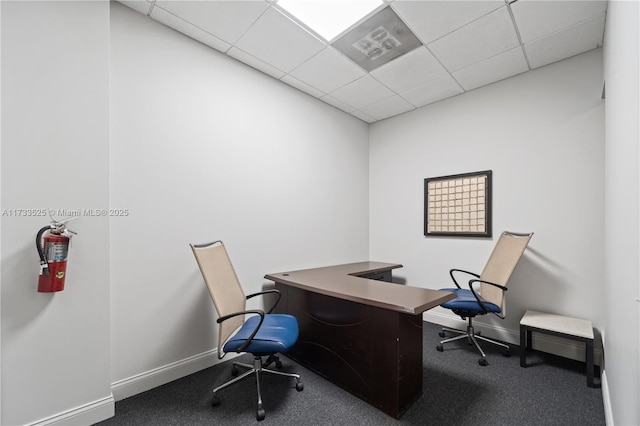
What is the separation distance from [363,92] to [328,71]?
644 millimetres

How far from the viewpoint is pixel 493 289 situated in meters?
2.76

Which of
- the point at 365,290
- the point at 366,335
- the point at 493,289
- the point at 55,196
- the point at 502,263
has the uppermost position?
the point at 55,196

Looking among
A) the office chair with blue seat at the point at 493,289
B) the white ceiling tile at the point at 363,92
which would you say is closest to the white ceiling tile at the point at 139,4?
the white ceiling tile at the point at 363,92

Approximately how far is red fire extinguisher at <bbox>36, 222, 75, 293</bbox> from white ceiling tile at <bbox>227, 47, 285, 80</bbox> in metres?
2.05

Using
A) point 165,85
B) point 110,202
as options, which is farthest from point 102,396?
point 165,85

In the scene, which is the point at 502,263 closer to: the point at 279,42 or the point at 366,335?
the point at 366,335

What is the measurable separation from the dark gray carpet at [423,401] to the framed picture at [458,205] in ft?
4.87

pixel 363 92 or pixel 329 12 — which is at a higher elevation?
pixel 329 12

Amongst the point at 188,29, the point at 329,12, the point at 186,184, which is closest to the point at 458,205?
the point at 329,12

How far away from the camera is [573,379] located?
7.37ft

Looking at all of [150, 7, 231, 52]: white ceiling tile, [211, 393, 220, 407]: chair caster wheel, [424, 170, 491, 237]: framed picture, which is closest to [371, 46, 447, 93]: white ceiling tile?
[424, 170, 491, 237]: framed picture

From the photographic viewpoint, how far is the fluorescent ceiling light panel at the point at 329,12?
6.83 ft

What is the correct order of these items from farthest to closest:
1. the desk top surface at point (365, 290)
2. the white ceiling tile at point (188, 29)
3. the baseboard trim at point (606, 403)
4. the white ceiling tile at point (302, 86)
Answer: the white ceiling tile at point (302, 86), the white ceiling tile at point (188, 29), the desk top surface at point (365, 290), the baseboard trim at point (606, 403)

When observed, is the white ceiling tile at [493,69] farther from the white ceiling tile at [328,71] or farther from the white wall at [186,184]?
the white wall at [186,184]
